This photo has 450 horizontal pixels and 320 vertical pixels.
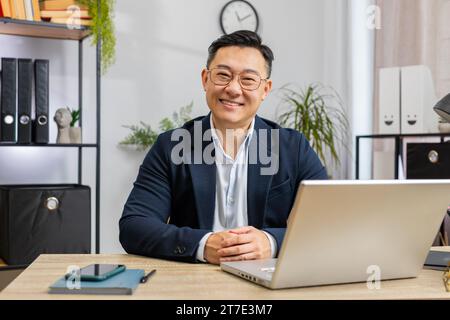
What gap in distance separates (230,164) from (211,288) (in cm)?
78

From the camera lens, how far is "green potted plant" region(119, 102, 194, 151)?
3418mm

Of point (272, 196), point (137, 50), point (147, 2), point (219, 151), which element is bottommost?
point (272, 196)

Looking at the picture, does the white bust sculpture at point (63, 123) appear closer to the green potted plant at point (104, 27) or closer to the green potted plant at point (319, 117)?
the green potted plant at point (104, 27)

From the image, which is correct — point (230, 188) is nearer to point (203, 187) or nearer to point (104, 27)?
point (203, 187)

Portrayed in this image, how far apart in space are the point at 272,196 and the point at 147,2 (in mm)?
2112

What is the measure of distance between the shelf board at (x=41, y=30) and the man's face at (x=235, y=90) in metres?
1.40

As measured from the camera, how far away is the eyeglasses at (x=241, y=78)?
70.4 inches

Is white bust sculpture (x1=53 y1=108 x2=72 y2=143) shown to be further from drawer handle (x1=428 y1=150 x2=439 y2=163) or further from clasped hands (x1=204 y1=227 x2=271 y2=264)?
clasped hands (x1=204 y1=227 x2=271 y2=264)

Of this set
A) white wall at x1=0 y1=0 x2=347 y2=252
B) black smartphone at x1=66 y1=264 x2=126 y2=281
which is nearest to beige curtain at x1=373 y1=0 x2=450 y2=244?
white wall at x1=0 y1=0 x2=347 y2=252

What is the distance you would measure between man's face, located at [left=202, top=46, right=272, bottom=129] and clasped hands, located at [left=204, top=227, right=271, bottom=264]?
51 cm

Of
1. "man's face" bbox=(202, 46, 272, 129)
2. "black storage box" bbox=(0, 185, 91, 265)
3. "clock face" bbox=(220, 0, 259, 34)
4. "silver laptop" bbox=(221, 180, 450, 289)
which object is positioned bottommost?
"black storage box" bbox=(0, 185, 91, 265)

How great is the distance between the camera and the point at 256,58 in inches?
70.8

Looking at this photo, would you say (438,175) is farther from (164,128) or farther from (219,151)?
(164,128)
